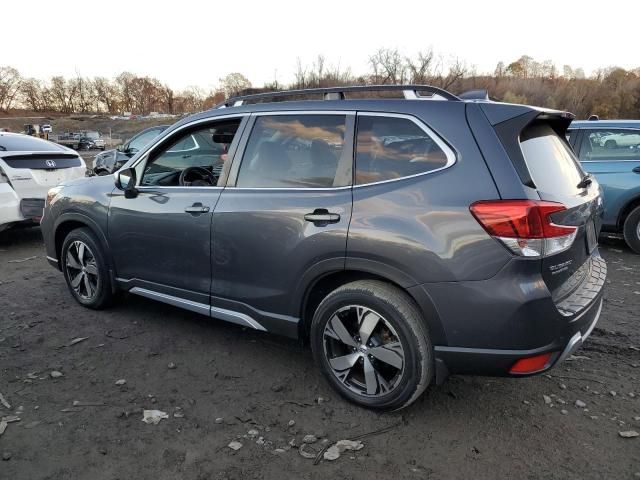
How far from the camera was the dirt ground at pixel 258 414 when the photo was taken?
8.21 ft

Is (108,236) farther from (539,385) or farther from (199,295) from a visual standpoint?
(539,385)

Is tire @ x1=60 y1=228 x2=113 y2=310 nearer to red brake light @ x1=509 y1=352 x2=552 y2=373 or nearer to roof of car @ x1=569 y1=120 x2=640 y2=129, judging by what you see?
red brake light @ x1=509 y1=352 x2=552 y2=373

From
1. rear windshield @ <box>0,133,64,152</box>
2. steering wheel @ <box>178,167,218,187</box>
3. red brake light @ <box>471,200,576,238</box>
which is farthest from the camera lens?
rear windshield @ <box>0,133,64,152</box>

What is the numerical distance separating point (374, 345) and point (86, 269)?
9.80 feet

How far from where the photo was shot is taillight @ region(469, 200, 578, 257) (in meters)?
2.38

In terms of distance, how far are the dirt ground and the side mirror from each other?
3.78 ft

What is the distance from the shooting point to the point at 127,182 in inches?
161

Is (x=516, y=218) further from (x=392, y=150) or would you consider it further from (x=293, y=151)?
(x=293, y=151)

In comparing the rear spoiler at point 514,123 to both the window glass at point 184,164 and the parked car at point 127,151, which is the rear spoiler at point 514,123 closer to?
the window glass at point 184,164

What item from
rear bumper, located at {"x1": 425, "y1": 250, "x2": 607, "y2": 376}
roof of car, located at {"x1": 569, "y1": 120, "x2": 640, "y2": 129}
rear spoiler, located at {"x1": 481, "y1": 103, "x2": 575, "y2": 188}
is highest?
roof of car, located at {"x1": 569, "y1": 120, "x2": 640, "y2": 129}

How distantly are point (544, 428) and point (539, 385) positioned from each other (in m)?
0.51

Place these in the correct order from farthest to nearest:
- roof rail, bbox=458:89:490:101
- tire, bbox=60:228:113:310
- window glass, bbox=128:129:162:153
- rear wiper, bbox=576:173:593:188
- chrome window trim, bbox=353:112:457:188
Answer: window glass, bbox=128:129:162:153 < tire, bbox=60:228:113:310 < rear wiper, bbox=576:173:593:188 < roof rail, bbox=458:89:490:101 < chrome window trim, bbox=353:112:457:188

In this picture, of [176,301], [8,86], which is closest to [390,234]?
[176,301]

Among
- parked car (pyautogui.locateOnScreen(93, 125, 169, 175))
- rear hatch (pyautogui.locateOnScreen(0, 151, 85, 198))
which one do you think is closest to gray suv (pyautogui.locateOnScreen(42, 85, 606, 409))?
rear hatch (pyautogui.locateOnScreen(0, 151, 85, 198))
